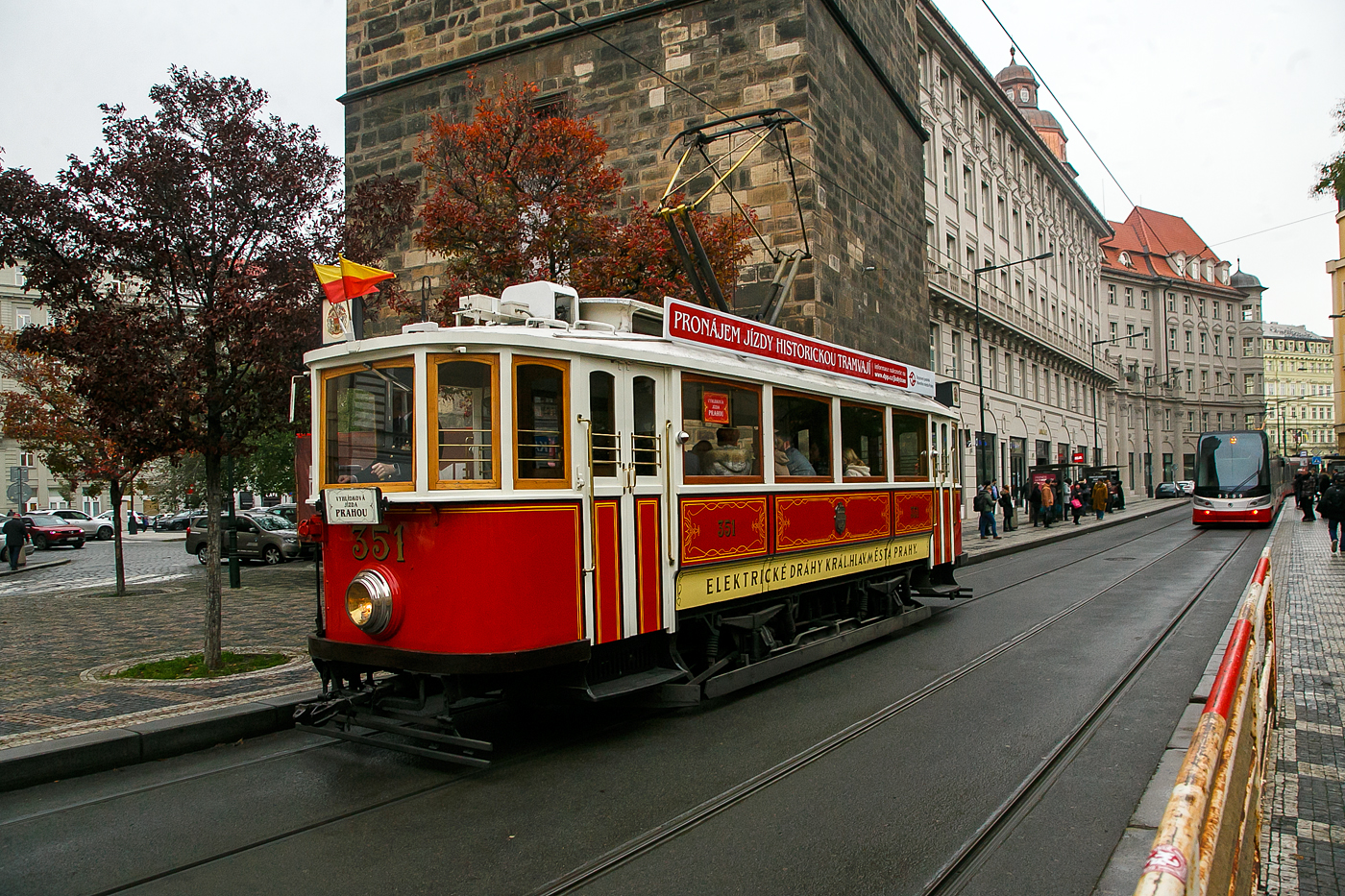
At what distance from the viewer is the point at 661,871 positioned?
4.21m

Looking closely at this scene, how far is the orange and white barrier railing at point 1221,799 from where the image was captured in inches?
83.0

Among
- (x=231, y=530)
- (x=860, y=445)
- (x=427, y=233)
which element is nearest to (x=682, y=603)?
(x=860, y=445)

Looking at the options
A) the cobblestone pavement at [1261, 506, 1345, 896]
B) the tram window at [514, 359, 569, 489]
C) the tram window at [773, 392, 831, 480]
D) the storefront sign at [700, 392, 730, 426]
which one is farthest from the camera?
the tram window at [773, 392, 831, 480]

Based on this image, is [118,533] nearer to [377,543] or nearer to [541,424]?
[377,543]

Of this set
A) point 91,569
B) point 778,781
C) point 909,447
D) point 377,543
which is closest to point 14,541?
point 91,569

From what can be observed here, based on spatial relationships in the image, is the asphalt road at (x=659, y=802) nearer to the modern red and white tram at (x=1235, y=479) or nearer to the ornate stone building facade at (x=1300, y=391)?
the modern red and white tram at (x=1235, y=479)

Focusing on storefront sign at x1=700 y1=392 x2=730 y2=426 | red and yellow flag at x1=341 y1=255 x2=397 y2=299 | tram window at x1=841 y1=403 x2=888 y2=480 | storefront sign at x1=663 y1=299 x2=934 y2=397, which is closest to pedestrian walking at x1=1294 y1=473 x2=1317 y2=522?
storefront sign at x1=663 y1=299 x2=934 y2=397

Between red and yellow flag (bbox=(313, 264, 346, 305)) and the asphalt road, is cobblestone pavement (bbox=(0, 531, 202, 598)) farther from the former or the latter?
the asphalt road

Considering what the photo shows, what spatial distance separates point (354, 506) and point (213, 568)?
3648 mm

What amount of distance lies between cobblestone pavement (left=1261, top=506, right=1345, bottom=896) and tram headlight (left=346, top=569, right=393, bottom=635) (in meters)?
4.95

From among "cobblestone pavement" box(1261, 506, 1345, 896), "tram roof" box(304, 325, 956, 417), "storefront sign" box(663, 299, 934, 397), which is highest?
"storefront sign" box(663, 299, 934, 397)

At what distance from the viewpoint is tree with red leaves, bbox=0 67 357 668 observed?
7.82 metres

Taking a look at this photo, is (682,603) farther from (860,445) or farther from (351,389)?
(860,445)

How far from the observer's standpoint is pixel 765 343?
8.50 meters
